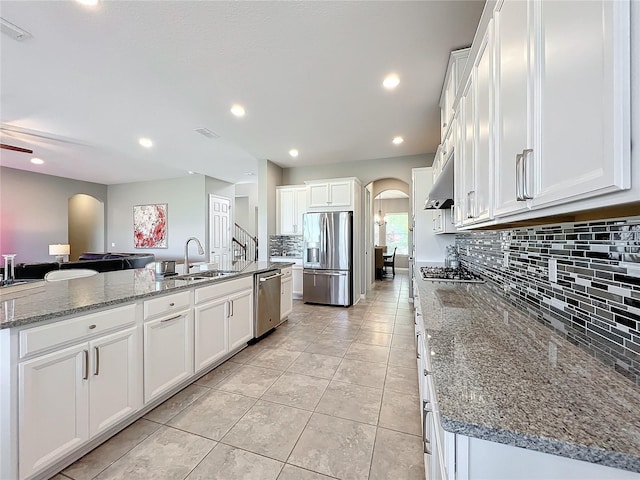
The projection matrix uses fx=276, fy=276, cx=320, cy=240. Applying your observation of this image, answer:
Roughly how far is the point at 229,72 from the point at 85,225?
9.42 metres

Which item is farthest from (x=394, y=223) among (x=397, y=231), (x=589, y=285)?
(x=589, y=285)

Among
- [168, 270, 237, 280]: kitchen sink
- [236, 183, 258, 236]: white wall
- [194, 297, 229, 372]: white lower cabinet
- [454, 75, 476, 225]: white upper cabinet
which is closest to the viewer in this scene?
[454, 75, 476, 225]: white upper cabinet

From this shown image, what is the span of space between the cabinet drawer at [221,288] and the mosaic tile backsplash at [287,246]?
2713 millimetres

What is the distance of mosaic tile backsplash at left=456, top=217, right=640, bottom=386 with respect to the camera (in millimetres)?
840

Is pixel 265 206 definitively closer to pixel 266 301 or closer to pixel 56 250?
pixel 266 301

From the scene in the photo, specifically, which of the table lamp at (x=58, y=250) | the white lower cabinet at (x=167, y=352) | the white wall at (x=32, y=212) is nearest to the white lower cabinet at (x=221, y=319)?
the white lower cabinet at (x=167, y=352)

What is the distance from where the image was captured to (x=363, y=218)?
5.87m

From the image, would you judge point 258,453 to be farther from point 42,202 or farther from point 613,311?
point 42,202

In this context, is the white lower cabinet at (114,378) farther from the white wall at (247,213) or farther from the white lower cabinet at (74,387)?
the white wall at (247,213)

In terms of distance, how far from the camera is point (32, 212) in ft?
22.4

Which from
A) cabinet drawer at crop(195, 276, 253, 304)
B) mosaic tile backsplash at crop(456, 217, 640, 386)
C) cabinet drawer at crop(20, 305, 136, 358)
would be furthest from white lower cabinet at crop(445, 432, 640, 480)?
cabinet drawer at crop(195, 276, 253, 304)

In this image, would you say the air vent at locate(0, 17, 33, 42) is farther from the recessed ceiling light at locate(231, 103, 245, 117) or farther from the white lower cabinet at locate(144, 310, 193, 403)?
the white lower cabinet at locate(144, 310, 193, 403)

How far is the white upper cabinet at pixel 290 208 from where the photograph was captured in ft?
18.2

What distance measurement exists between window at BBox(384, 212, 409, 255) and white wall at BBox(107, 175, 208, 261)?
251 inches
